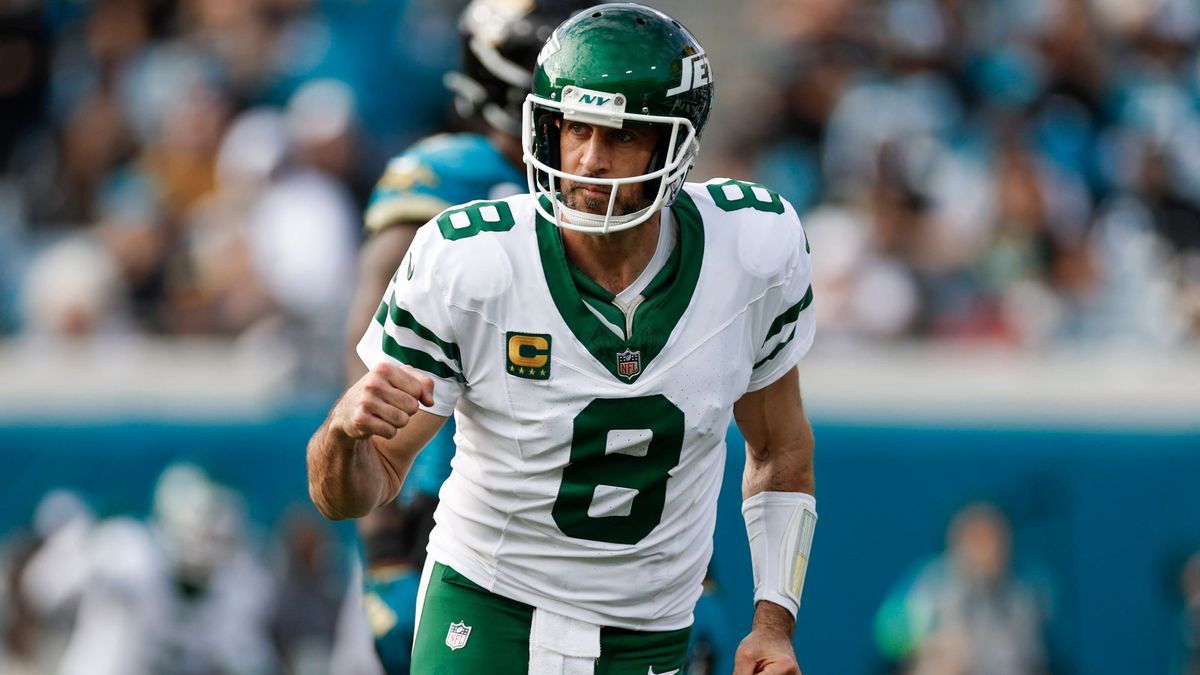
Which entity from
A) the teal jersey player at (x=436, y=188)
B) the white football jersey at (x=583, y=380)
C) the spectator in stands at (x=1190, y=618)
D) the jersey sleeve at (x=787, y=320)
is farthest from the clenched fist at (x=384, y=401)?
the spectator in stands at (x=1190, y=618)

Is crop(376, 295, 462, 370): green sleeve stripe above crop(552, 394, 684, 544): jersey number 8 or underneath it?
above

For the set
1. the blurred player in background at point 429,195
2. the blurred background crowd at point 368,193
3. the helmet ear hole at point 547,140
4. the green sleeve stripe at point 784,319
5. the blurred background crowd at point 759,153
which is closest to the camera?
the helmet ear hole at point 547,140

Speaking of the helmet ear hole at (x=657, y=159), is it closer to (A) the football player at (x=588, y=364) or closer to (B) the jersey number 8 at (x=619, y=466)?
(A) the football player at (x=588, y=364)

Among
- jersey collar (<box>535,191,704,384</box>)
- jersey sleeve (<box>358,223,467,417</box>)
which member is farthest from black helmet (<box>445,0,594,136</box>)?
jersey sleeve (<box>358,223,467,417</box>)

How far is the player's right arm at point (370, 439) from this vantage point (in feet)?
9.73

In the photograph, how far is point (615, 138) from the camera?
10.7 ft

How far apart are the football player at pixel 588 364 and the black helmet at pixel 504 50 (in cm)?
104

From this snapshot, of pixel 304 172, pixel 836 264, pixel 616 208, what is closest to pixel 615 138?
pixel 616 208

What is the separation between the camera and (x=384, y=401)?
2965 mm

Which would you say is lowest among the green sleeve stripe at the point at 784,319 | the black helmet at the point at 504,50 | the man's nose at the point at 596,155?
the green sleeve stripe at the point at 784,319

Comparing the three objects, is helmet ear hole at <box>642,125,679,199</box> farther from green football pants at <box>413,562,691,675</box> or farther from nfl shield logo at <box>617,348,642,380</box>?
green football pants at <box>413,562,691,675</box>

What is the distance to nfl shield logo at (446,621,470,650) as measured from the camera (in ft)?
11.1

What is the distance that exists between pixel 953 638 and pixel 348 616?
8.08 feet

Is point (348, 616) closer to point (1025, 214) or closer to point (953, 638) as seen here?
point (953, 638)
